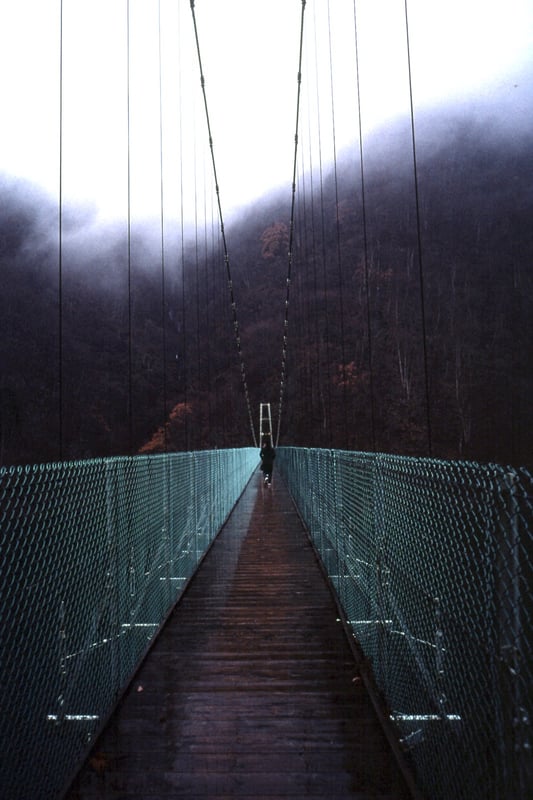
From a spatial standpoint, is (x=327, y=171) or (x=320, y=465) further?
(x=327, y=171)

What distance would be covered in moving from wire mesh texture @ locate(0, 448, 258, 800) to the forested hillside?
16.4 m

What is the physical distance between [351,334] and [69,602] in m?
44.8

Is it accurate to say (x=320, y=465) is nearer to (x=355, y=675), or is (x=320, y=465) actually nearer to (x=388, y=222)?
(x=355, y=675)

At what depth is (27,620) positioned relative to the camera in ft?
6.49

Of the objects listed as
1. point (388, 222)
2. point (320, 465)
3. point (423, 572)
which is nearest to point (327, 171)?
point (388, 222)

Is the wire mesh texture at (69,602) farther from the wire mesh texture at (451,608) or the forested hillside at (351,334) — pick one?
the forested hillside at (351,334)

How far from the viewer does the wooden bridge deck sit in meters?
2.03

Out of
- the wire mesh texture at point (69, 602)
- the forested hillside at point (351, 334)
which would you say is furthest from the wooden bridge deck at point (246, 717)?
the forested hillside at point (351, 334)

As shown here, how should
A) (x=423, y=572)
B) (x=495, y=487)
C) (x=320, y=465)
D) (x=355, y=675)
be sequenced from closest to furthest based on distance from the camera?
(x=495, y=487) → (x=423, y=572) → (x=355, y=675) → (x=320, y=465)

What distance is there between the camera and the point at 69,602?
2473 mm

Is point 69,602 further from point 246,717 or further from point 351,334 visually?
point 351,334

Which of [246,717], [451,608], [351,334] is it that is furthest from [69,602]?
[351,334]

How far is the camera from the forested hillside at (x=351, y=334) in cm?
3100

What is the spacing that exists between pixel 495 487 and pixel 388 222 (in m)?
49.8
